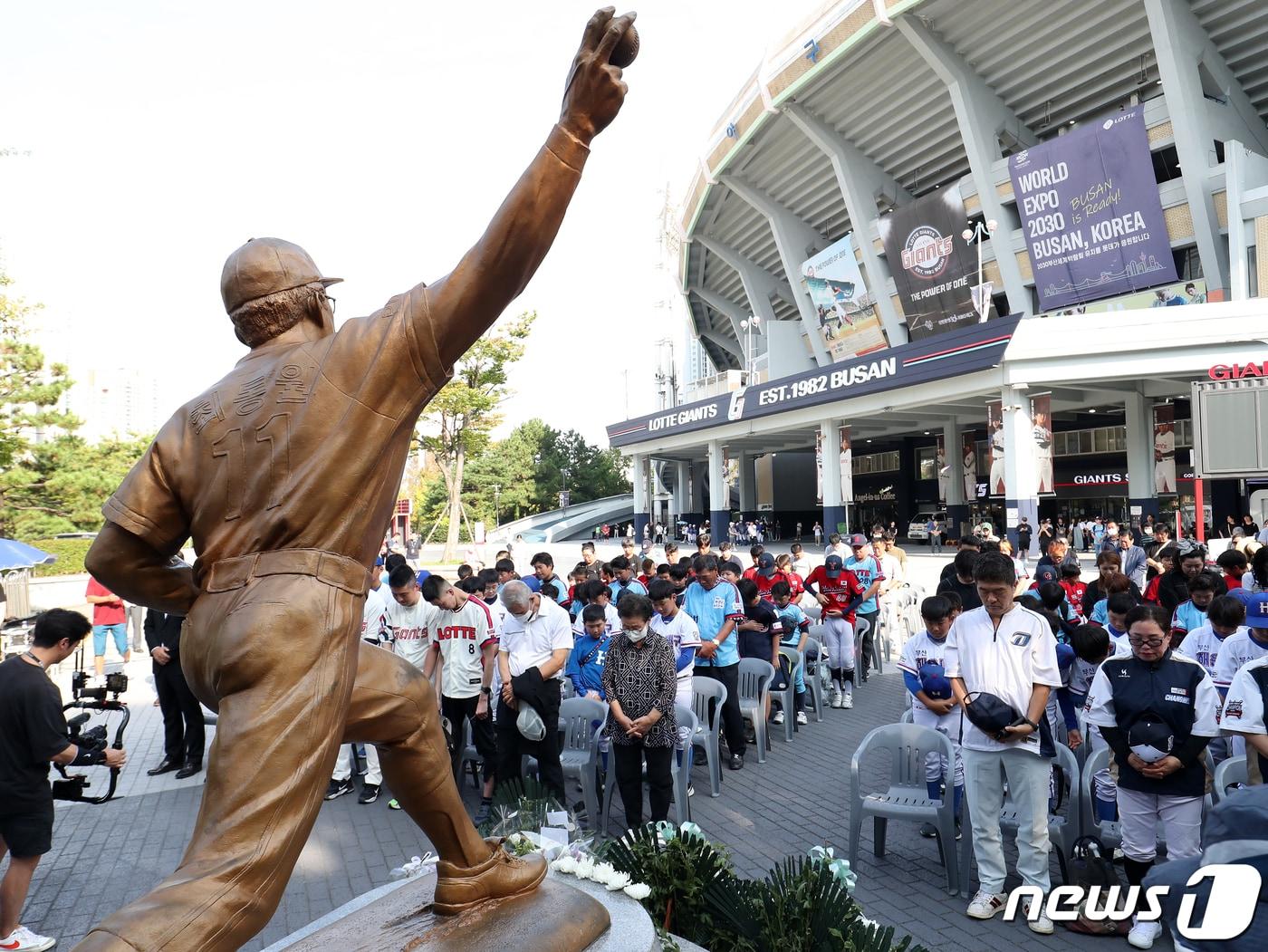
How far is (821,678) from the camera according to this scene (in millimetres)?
8828

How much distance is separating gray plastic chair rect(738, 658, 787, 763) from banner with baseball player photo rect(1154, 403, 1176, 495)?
67.6ft

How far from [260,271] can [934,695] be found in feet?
15.7

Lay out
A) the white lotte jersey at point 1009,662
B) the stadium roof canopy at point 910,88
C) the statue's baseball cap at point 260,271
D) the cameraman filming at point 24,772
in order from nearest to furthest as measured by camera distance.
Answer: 1. the statue's baseball cap at point 260,271
2. the cameraman filming at point 24,772
3. the white lotte jersey at point 1009,662
4. the stadium roof canopy at point 910,88

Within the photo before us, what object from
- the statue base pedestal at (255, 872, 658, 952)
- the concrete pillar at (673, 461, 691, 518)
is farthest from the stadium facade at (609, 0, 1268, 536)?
the statue base pedestal at (255, 872, 658, 952)

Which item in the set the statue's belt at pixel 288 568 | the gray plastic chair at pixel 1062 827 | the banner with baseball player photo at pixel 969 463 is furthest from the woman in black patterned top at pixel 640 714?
the banner with baseball player photo at pixel 969 463

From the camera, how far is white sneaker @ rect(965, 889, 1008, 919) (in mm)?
4207

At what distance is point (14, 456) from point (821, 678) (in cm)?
2100

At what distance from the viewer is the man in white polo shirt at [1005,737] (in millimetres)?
4203

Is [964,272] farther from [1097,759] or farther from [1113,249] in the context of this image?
[1097,759]

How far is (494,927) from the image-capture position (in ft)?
8.11

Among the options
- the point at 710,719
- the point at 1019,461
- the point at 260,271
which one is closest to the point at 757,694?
the point at 710,719

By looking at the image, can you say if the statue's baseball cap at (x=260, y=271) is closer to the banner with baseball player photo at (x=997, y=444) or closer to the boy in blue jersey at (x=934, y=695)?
the boy in blue jersey at (x=934, y=695)

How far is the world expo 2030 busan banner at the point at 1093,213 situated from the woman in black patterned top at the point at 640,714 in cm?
2423

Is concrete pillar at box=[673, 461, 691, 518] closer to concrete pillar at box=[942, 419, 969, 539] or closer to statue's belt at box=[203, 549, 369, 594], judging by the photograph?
concrete pillar at box=[942, 419, 969, 539]
